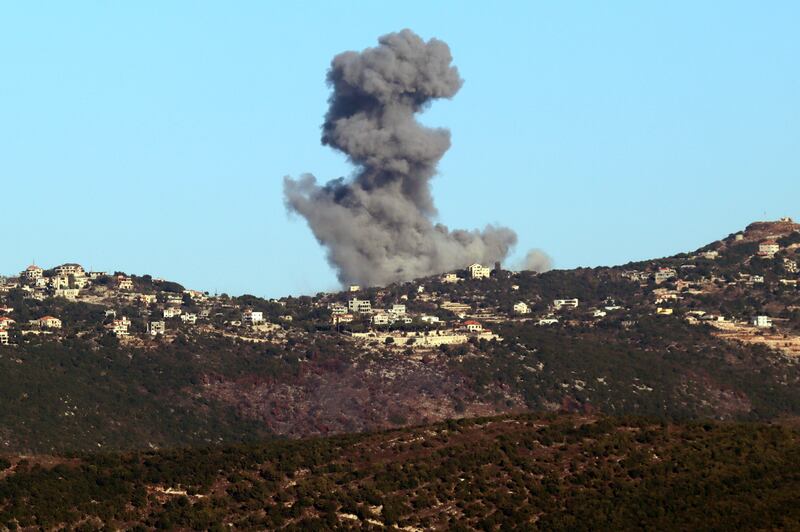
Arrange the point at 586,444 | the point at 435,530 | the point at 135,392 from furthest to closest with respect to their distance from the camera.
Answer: the point at 135,392, the point at 586,444, the point at 435,530

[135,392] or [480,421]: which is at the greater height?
[135,392]

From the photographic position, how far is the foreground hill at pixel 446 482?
285 ft

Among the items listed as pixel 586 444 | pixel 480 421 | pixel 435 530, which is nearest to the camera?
Result: pixel 435 530

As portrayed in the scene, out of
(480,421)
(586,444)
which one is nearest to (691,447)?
(586,444)

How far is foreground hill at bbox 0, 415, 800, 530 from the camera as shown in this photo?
8675 centimetres

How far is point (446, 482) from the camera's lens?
91750 mm

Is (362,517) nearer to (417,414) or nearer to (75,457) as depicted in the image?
(75,457)

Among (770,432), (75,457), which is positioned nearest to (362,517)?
(75,457)

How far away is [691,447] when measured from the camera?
97.1 metres

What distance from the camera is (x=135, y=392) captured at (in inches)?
7549

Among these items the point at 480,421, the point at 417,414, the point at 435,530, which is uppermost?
the point at 417,414

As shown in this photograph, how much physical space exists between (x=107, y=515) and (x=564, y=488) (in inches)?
770

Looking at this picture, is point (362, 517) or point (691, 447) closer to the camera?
point (362, 517)

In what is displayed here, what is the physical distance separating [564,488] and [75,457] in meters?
23.0
